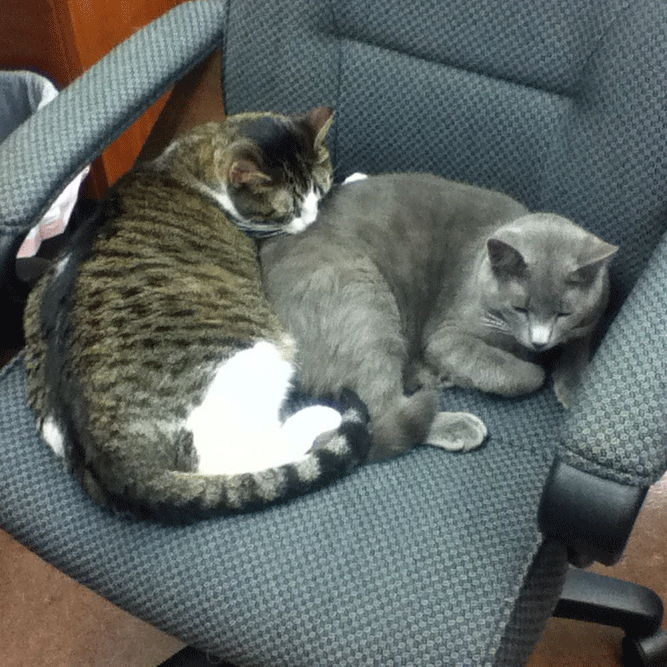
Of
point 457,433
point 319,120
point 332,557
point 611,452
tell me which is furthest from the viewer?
point 319,120

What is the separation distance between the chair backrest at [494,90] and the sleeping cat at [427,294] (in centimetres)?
5

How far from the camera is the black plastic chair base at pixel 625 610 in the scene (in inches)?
52.4

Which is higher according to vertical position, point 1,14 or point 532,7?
point 532,7

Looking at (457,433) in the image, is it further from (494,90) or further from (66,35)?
(66,35)

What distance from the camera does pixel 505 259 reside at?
1.16m

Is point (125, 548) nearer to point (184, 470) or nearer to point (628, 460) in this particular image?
point (184, 470)

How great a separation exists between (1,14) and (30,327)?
103 cm

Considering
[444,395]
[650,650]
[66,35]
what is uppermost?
[66,35]

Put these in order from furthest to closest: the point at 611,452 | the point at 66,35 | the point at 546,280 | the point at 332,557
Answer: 1. the point at 66,35
2. the point at 546,280
3. the point at 332,557
4. the point at 611,452

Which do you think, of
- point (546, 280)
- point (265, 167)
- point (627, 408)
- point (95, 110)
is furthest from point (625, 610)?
point (95, 110)

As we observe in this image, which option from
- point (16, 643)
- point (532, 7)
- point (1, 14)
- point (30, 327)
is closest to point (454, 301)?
point (532, 7)

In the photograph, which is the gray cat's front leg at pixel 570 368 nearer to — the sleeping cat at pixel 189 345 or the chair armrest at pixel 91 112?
the sleeping cat at pixel 189 345

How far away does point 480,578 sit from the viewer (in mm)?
850

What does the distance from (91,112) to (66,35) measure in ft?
2.74
